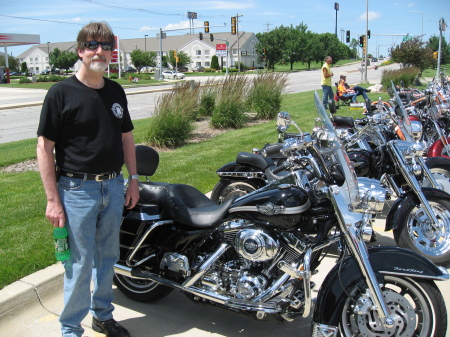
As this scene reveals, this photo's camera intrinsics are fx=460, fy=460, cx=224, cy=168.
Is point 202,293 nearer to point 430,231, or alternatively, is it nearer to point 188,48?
point 430,231

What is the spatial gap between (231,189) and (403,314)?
2990 millimetres

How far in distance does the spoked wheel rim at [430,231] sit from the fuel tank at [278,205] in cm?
196

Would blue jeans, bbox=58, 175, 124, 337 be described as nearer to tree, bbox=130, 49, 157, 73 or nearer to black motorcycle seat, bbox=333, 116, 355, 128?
black motorcycle seat, bbox=333, 116, 355, 128

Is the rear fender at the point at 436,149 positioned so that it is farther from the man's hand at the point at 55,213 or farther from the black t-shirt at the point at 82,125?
the man's hand at the point at 55,213

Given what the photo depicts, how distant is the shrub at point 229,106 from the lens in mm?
12227

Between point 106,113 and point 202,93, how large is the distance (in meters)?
10.4

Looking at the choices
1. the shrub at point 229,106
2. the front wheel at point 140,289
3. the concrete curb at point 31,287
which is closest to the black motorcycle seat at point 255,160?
the front wheel at point 140,289

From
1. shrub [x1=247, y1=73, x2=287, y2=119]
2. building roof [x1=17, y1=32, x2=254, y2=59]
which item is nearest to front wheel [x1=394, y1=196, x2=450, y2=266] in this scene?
shrub [x1=247, y1=73, x2=287, y2=119]

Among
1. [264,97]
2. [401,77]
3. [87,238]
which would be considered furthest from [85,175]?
[401,77]

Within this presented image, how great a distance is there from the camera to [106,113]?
2.91 meters

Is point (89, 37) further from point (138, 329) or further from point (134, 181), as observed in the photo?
point (138, 329)

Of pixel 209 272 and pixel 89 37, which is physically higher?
pixel 89 37

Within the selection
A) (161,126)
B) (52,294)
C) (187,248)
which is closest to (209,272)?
(187,248)

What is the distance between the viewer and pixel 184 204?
137 inches
